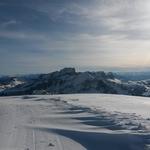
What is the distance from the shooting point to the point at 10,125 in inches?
568

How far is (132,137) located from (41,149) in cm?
290

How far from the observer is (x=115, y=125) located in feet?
42.4

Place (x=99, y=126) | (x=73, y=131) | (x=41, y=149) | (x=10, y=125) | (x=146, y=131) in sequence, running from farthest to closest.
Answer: (x=10, y=125)
(x=99, y=126)
(x=73, y=131)
(x=146, y=131)
(x=41, y=149)

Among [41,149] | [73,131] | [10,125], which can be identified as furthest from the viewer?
[10,125]

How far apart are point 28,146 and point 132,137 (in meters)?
3.23

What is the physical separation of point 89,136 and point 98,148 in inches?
64.2

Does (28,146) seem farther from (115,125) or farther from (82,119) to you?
(82,119)

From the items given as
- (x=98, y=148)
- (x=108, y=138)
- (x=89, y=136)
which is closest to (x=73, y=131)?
(x=89, y=136)

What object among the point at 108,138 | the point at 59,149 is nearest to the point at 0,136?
the point at 59,149

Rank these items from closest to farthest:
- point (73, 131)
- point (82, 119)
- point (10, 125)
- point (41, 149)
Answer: point (41, 149) → point (73, 131) → point (10, 125) → point (82, 119)

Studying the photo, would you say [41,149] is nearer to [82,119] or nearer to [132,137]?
[132,137]

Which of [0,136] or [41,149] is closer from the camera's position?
[41,149]

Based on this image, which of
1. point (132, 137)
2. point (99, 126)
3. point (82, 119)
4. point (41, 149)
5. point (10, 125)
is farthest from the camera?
point (82, 119)

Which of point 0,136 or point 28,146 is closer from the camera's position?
point 28,146
